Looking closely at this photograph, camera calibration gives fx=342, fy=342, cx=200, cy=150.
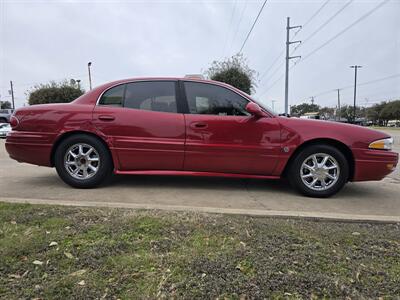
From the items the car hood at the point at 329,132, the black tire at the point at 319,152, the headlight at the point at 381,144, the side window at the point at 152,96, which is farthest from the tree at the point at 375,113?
the side window at the point at 152,96

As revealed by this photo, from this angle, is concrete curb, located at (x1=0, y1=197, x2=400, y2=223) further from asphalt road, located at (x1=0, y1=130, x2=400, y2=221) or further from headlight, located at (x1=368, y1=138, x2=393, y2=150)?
headlight, located at (x1=368, y1=138, x2=393, y2=150)

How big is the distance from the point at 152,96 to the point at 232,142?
1261 mm

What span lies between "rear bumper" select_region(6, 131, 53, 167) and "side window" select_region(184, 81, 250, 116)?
1.97 meters

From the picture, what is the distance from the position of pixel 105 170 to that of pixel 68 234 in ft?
5.93

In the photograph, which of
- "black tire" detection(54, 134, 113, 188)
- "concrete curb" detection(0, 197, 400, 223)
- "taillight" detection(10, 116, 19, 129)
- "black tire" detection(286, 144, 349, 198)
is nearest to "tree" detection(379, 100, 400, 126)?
"black tire" detection(286, 144, 349, 198)

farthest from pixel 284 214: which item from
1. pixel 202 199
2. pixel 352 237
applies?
pixel 202 199

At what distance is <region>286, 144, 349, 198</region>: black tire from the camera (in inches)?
173

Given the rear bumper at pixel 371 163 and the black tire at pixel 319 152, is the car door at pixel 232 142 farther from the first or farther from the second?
the rear bumper at pixel 371 163

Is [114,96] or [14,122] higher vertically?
[114,96]

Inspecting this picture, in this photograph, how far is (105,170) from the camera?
180 inches

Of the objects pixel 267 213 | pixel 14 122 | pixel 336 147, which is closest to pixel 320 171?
pixel 336 147

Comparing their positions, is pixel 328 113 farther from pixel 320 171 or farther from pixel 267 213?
pixel 267 213

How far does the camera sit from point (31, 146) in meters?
4.63

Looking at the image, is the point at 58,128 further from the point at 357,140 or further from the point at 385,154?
the point at 385,154
